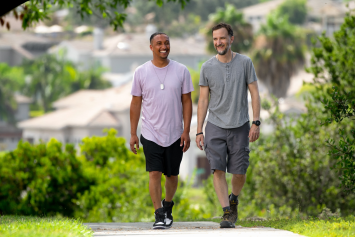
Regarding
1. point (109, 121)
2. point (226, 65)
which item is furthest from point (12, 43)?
point (226, 65)

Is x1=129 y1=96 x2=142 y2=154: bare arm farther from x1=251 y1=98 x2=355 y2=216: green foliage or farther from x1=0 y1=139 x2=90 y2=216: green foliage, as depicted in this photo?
x1=251 y1=98 x2=355 y2=216: green foliage

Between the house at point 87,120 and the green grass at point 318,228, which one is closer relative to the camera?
the green grass at point 318,228

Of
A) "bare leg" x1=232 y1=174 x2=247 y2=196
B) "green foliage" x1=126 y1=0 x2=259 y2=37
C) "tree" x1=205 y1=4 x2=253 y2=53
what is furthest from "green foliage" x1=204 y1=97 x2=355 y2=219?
"green foliage" x1=126 y1=0 x2=259 y2=37

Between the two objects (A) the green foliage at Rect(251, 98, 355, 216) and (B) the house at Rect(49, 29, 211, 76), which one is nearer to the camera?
(A) the green foliage at Rect(251, 98, 355, 216)

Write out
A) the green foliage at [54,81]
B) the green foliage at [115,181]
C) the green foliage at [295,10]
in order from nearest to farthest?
the green foliage at [115,181]
the green foliage at [54,81]
the green foliage at [295,10]

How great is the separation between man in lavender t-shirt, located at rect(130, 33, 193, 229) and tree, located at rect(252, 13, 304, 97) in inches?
1632

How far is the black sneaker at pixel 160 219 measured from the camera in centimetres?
615

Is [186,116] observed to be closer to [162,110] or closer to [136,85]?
[162,110]

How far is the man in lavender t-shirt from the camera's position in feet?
20.9

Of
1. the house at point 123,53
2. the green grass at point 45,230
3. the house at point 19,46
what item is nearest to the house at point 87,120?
the house at point 123,53

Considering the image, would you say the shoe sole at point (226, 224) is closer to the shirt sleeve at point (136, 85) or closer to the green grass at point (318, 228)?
the green grass at point (318, 228)

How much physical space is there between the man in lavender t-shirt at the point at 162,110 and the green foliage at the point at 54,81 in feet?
208

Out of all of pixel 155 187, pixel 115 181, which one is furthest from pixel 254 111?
pixel 115 181

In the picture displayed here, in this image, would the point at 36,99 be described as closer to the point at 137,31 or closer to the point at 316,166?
the point at 137,31
